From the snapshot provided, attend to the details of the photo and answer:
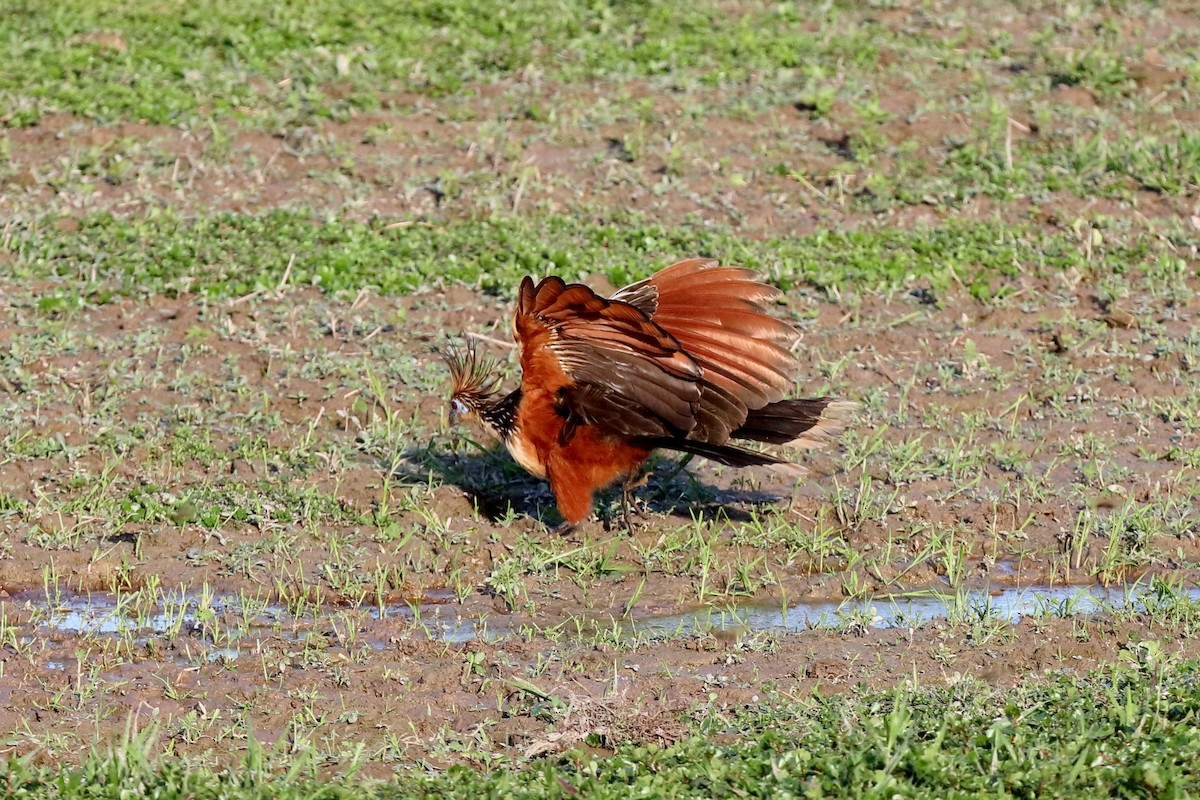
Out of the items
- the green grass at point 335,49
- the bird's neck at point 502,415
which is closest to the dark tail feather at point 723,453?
the bird's neck at point 502,415

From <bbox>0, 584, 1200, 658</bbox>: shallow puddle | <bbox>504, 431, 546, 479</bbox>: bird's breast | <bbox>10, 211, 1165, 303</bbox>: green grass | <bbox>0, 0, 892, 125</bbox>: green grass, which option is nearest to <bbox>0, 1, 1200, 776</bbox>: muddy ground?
<bbox>0, 584, 1200, 658</bbox>: shallow puddle

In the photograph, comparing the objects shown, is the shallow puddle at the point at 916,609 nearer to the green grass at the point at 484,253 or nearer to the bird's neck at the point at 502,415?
the bird's neck at the point at 502,415

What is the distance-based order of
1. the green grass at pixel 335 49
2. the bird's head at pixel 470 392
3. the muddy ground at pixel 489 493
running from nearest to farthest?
1. the muddy ground at pixel 489 493
2. the bird's head at pixel 470 392
3. the green grass at pixel 335 49

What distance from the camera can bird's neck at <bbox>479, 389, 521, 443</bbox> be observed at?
21.6 ft

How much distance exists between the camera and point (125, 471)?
683 cm

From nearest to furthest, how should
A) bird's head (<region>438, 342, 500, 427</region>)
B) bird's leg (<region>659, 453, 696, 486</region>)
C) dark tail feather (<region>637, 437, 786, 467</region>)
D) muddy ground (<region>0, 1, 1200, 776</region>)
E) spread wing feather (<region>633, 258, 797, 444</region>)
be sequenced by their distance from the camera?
1. muddy ground (<region>0, 1, 1200, 776</region>)
2. dark tail feather (<region>637, 437, 786, 467</region>)
3. spread wing feather (<region>633, 258, 797, 444</region>)
4. bird's head (<region>438, 342, 500, 427</region>)
5. bird's leg (<region>659, 453, 696, 486</region>)

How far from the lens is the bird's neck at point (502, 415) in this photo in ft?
21.6

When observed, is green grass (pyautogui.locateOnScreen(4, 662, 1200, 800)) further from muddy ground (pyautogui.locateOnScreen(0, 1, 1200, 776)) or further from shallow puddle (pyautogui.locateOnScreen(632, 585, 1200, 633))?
shallow puddle (pyautogui.locateOnScreen(632, 585, 1200, 633))

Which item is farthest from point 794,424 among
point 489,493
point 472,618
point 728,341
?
point 472,618

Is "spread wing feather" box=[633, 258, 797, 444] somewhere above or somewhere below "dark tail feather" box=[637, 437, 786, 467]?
above

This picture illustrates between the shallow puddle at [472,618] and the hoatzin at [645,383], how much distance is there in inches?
31.0

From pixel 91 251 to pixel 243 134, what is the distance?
1.62 m

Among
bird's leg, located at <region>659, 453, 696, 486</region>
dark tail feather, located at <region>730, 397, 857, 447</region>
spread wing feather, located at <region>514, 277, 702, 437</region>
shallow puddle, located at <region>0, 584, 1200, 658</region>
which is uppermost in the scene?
spread wing feather, located at <region>514, 277, 702, 437</region>

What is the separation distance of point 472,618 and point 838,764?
6.40ft
